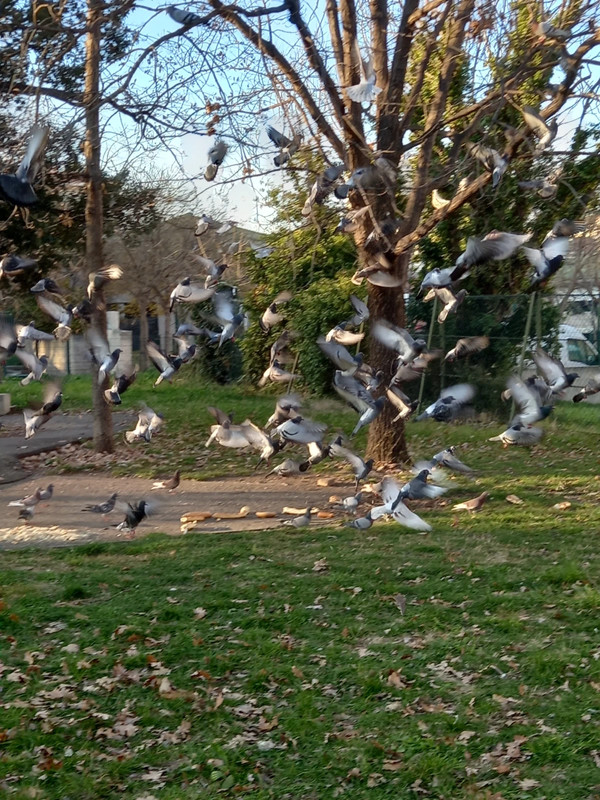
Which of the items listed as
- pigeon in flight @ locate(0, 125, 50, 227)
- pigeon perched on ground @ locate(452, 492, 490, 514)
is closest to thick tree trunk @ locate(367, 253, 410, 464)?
pigeon perched on ground @ locate(452, 492, 490, 514)

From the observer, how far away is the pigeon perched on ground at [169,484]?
31.2ft

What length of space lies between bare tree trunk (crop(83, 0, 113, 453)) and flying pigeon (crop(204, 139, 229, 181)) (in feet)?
5.50

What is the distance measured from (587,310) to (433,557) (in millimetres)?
8794

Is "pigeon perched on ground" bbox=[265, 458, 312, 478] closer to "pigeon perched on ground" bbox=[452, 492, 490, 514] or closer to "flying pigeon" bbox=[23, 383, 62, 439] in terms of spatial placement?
"pigeon perched on ground" bbox=[452, 492, 490, 514]

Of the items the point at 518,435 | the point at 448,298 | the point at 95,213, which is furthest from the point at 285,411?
the point at 95,213

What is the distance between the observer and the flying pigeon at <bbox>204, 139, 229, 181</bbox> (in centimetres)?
833

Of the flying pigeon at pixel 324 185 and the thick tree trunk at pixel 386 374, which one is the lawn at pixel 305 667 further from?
the flying pigeon at pixel 324 185

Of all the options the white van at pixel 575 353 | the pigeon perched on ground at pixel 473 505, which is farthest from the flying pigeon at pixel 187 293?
the white van at pixel 575 353

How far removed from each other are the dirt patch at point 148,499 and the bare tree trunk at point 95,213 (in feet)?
4.15

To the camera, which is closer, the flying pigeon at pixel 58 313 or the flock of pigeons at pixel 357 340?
the flock of pigeons at pixel 357 340

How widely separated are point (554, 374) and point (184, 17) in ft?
16.2

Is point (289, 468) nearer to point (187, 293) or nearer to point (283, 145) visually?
point (187, 293)

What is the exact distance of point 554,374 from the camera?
8.41 meters

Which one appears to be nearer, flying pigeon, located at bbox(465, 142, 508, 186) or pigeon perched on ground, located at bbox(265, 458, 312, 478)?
flying pigeon, located at bbox(465, 142, 508, 186)
